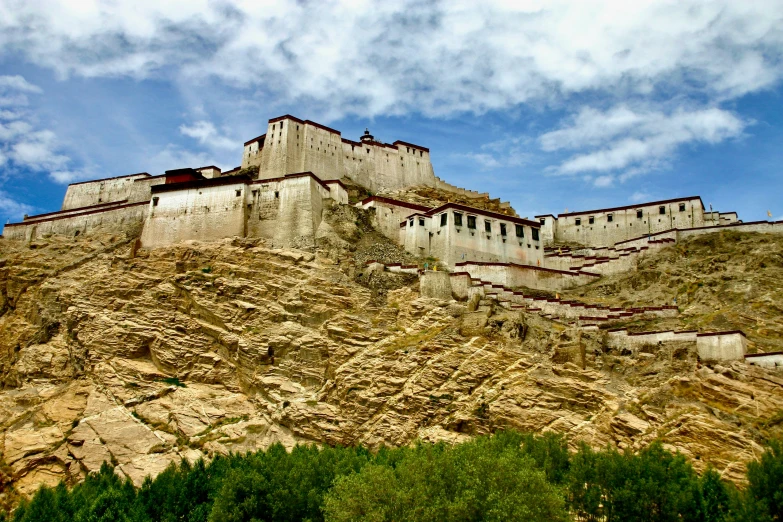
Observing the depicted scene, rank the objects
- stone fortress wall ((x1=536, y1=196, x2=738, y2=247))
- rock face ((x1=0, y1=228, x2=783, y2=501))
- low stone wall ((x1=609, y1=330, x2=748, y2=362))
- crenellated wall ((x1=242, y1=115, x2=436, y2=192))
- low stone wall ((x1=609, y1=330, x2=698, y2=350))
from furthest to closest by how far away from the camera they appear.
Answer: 1. crenellated wall ((x1=242, y1=115, x2=436, y2=192))
2. stone fortress wall ((x1=536, y1=196, x2=738, y2=247))
3. low stone wall ((x1=609, y1=330, x2=698, y2=350))
4. low stone wall ((x1=609, y1=330, x2=748, y2=362))
5. rock face ((x1=0, y1=228, x2=783, y2=501))

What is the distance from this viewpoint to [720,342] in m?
35.9

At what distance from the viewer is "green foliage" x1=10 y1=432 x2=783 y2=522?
25688 mm

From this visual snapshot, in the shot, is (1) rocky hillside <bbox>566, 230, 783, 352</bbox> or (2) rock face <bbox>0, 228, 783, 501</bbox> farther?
(1) rocky hillside <bbox>566, 230, 783, 352</bbox>

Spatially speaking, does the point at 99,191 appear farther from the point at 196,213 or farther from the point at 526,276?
the point at 526,276

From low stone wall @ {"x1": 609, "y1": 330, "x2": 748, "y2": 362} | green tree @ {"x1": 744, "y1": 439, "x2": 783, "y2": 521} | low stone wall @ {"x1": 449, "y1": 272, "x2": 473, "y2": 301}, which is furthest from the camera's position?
low stone wall @ {"x1": 449, "y1": 272, "x2": 473, "y2": 301}

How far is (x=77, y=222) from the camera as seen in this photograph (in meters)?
58.5

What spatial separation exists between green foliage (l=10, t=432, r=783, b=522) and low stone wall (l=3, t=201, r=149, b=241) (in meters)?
26.1

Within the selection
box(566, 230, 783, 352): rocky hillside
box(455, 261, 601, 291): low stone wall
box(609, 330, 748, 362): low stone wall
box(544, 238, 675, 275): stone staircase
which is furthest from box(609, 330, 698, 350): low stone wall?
box(544, 238, 675, 275): stone staircase

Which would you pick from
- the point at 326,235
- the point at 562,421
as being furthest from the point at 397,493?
the point at 326,235

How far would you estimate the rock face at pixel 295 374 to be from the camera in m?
34.5

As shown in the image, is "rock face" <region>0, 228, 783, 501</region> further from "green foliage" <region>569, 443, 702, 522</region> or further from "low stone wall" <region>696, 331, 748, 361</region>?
"green foliage" <region>569, 443, 702, 522</region>

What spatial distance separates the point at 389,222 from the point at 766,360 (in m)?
28.9

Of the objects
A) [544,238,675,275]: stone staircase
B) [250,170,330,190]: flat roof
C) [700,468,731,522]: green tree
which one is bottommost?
[700,468,731,522]: green tree

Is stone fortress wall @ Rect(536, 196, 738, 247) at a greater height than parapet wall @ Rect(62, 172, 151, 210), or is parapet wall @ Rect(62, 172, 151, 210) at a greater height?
parapet wall @ Rect(62, 172, 151, 210)
